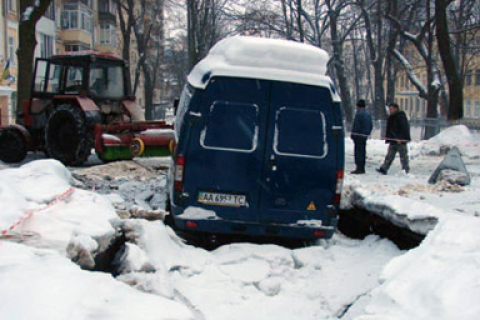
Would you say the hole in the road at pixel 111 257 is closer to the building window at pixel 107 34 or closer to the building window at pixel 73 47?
the building window at pixel 73 47

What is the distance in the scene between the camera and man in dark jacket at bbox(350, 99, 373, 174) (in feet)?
49.0

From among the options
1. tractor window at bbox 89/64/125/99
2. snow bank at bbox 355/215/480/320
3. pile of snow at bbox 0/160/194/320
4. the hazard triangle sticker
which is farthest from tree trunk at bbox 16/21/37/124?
snow bank at bbox 355/215/480/320

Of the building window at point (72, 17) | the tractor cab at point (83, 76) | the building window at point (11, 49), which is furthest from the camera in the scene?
the building window at point (72, 17)

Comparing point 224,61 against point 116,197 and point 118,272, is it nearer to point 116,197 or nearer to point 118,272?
point 118,272

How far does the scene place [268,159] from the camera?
673cm

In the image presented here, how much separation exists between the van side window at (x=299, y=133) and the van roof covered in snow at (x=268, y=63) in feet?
1.09

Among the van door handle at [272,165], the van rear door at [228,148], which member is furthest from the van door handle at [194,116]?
the van door handle at [272,165]

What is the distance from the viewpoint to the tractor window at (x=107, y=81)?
16031 mm

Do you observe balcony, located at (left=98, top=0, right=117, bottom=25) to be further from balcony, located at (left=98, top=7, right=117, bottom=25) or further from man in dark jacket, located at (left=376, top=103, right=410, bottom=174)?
man in dark jacket, located at (left=376, top=103, right=410, bottom=174)

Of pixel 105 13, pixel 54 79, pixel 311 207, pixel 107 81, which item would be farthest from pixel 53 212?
pixel 105 13

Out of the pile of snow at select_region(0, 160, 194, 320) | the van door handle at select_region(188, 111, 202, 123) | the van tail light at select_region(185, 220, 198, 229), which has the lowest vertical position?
the van tail light at select_region(185, 220, 198, 229)

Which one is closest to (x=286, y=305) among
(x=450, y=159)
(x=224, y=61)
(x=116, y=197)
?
(x=224, y=61)

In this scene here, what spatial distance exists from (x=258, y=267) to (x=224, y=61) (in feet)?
7.52

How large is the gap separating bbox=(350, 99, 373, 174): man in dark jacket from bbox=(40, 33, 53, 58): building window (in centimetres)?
3445
